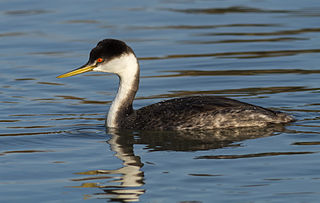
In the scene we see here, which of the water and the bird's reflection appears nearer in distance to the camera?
the water

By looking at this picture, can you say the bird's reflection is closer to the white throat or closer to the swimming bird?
→ the swimming bird

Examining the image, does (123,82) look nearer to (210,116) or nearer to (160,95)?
(210,116)

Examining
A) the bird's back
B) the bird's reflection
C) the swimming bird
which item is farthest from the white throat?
the bird's back

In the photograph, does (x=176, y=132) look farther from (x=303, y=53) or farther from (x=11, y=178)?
(x=303, y=53)

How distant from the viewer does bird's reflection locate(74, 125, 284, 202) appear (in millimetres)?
9735

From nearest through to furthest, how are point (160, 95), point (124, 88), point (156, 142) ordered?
point (156, 142)
point (124, 88)
point (160, 95)

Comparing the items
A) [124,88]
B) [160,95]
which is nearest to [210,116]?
[124,88]

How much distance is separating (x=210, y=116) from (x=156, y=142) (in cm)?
98

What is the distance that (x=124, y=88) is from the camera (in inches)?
493

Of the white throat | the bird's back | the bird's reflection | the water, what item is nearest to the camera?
the water

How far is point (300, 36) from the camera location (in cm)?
1891

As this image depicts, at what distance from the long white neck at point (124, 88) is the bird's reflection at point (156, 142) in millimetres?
218

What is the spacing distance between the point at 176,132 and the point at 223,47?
21.5 ft

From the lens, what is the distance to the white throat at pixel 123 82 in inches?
484
